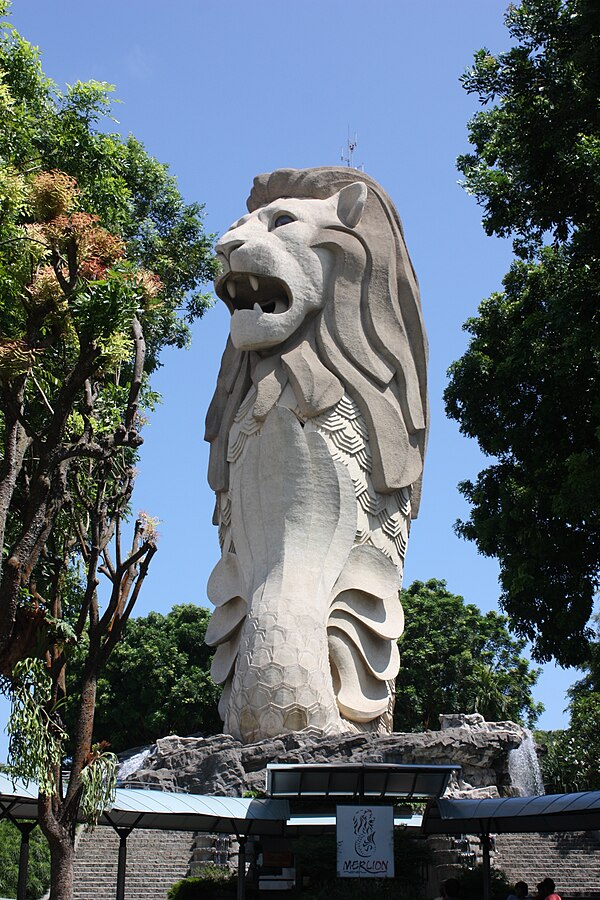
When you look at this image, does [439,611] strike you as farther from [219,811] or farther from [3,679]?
[3,679]

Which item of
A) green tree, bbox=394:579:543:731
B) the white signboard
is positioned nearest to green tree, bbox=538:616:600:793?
green tree, bbox=394:579:543:731

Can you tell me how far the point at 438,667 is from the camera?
27703mm

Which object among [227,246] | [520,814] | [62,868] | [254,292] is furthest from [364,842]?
[227,246]

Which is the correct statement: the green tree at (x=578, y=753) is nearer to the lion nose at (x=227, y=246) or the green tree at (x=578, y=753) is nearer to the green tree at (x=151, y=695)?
the green tree at (x=151, y=695)

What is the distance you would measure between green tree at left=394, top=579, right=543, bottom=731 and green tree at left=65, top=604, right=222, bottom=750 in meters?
5.38

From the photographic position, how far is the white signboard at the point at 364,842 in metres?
9.41

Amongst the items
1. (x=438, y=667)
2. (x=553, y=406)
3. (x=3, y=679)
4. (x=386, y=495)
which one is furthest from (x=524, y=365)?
(x=438, y=667)

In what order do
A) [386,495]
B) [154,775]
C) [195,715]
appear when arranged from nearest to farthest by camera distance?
[154,775] → [386,495] → [195,715]

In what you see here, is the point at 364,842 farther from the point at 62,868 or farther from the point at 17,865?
the point at 17,865

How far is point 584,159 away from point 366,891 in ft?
26.6

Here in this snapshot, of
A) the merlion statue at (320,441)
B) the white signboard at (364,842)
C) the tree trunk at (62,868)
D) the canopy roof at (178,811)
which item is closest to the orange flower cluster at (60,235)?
the tree trunk at (62,868)

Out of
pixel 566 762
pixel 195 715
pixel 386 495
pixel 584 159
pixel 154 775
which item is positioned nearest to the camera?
pixel 584 159

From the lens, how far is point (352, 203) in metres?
18.1

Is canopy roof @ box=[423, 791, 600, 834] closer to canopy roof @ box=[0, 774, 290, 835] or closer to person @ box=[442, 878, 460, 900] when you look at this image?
canopy roof @ box=[0, 774, 290, 835]
